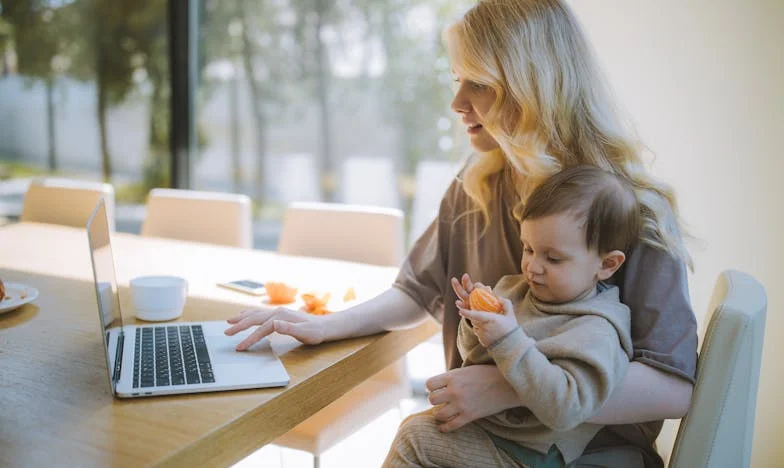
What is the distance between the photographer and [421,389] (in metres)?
3.50

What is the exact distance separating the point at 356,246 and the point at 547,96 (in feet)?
3.84

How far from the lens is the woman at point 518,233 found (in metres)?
1.24

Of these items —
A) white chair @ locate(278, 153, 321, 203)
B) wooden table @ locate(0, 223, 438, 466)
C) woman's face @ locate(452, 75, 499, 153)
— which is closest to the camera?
wooden table @ locate(0, 223, 438, 466)

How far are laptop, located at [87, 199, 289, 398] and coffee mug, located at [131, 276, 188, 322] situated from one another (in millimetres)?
62

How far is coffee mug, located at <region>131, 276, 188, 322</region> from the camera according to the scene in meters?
1.52

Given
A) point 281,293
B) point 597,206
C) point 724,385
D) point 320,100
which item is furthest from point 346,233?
point 320,100

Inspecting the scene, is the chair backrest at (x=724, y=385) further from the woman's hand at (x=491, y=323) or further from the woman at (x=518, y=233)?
the woman's hand at (x=491, y=323)

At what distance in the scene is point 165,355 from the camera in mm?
1288

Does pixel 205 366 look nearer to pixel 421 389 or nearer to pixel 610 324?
pixel 610 324

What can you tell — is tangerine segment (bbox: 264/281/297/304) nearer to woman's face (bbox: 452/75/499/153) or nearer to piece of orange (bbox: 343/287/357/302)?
piece of orange (bbox: 343/287/357/302)

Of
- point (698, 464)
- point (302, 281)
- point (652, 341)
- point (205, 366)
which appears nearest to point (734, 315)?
point (652, 341)

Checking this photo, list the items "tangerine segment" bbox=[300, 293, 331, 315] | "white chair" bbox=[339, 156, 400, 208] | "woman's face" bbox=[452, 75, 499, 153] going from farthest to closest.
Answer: "white chair" bbox=[339, 156, 400, 208], "tangerine segment" bbox=[300, 293, 331, 315], "woman's face" bbox=[452, 75, 499, 153]

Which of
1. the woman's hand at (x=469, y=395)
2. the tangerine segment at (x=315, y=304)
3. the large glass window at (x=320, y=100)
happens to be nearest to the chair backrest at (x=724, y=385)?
the woman's hand at (x=469, y=395)

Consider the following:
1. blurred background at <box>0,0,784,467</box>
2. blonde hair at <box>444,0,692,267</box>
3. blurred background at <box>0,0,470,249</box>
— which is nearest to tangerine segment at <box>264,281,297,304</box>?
blonde hair at <box>444,0,692,267</box>
